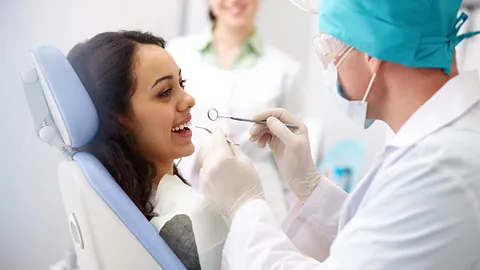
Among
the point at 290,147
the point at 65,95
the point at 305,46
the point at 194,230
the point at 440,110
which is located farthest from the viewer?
the point at 305,46

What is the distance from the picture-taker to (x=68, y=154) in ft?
3.95

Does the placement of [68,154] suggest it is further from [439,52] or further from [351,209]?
[439,52]

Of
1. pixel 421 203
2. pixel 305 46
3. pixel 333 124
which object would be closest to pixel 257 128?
pixel 421 203

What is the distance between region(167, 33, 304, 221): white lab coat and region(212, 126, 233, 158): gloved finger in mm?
85

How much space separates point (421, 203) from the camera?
2.85ft

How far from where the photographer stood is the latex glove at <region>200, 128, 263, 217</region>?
118cm

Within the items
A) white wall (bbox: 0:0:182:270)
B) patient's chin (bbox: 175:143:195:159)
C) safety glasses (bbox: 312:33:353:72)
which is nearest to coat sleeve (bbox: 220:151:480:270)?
safety glasses (bbox: 312:33:353:72)

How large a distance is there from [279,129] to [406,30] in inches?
16.3

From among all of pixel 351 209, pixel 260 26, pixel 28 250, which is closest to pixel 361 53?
pixel 351 209

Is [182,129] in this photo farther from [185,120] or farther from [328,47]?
[328,47]

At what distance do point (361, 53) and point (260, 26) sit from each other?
1387 mm

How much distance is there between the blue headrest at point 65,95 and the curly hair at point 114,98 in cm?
7

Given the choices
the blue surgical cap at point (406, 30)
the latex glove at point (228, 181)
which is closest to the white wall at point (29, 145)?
the latex glove at point (228, 181)

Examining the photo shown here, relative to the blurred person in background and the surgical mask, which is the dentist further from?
the blurred person in background
